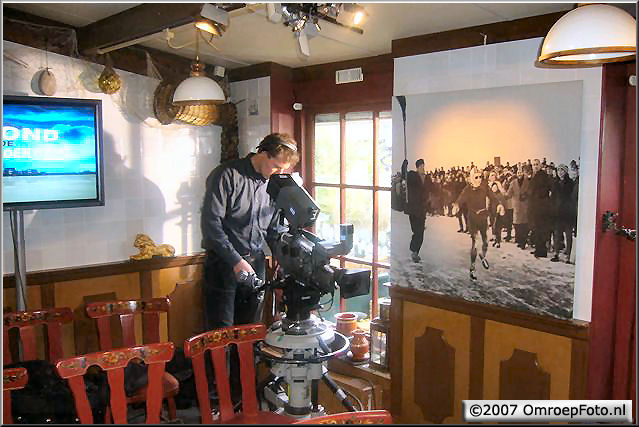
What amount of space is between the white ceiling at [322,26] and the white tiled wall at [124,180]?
31 cm

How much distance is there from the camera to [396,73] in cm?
288

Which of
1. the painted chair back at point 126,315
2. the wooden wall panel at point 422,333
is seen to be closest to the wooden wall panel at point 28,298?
the painted chair back at point 126,315

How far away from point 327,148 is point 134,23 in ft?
4.70

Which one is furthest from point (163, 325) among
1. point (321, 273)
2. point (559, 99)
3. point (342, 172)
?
point (559, 99)

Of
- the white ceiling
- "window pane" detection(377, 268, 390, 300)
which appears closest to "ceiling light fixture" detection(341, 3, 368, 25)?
the white ceiling

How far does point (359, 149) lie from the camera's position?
338 centimetres

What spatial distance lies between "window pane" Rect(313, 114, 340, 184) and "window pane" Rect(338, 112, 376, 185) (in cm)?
10

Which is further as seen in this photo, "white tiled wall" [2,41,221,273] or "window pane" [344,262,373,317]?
"window pane" [344,262,373,317]

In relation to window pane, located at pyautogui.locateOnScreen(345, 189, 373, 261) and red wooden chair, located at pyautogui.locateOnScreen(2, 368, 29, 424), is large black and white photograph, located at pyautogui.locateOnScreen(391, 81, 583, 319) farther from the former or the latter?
red wooden chair, located at pyautogui.locateOnScreen(2, 368, 29, 424)

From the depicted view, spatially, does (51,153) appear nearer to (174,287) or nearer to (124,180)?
(124,180)

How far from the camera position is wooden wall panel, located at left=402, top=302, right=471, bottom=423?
2.67m

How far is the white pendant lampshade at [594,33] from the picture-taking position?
1.42 m

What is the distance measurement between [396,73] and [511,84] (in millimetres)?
659

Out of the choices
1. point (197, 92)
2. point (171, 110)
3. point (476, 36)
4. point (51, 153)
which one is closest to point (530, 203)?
point (476, 36)
